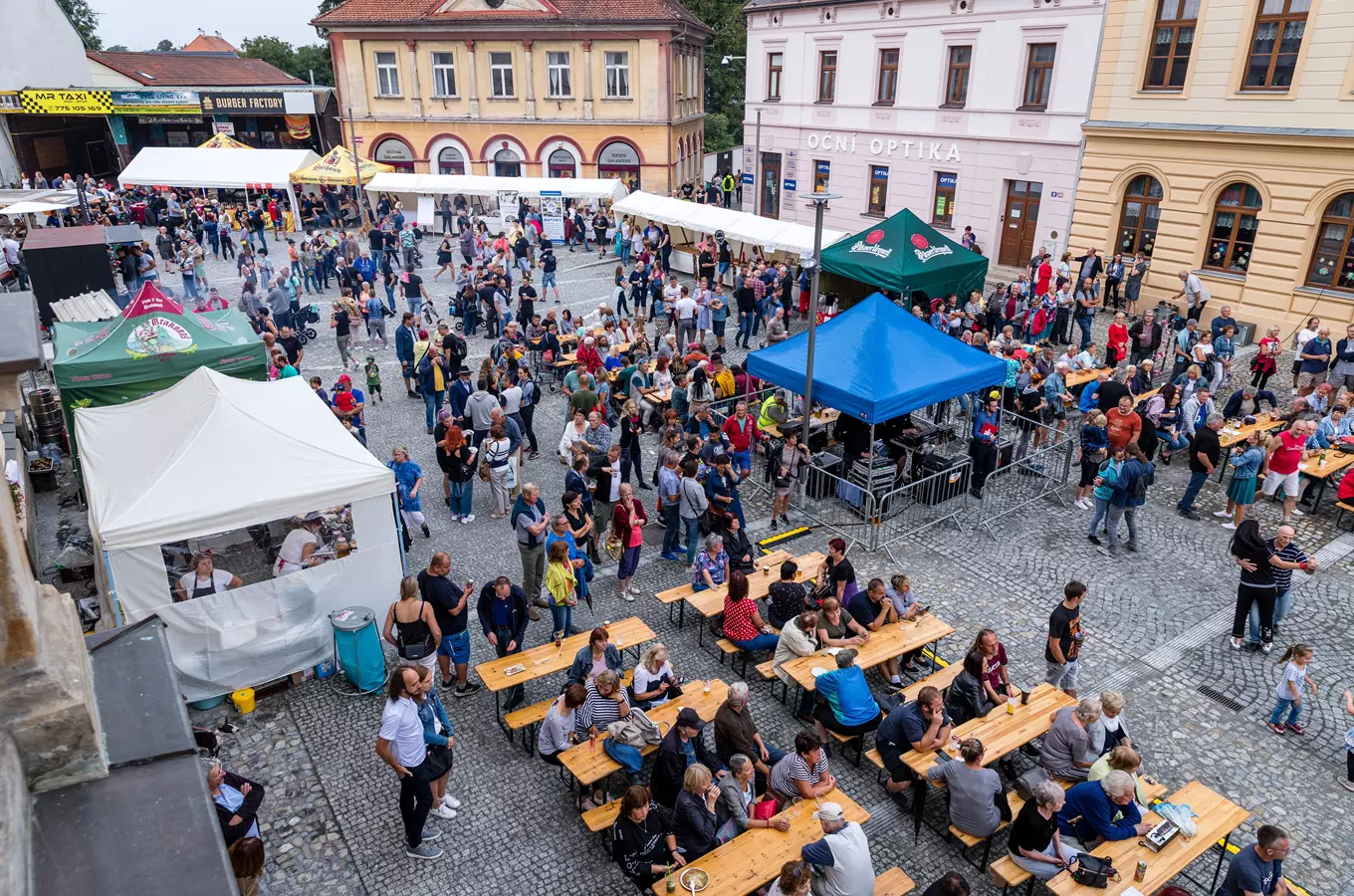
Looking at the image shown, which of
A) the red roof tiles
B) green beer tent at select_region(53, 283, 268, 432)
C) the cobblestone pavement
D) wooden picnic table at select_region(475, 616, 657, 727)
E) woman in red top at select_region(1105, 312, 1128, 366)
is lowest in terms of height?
the cobblestone pavement

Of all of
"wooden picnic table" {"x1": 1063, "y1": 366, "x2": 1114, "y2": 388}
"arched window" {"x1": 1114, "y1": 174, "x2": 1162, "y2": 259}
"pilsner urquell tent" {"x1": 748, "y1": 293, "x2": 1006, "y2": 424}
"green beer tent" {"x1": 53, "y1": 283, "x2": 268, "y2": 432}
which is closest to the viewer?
"pilsner urquell tent" {"x1": 748, "y1": 293, "x2": 1006, "y2": 424}

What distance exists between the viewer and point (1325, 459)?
12836 millimetres

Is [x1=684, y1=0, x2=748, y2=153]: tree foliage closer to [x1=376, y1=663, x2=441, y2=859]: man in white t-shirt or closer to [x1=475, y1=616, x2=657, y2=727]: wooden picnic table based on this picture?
[x1=475, y1=616, x2=657, y2=727]: wooden picnic table

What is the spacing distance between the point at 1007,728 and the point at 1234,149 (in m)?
17.8

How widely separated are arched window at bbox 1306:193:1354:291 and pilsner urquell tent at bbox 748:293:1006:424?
37.4ft

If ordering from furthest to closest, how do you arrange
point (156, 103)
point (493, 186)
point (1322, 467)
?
point (156, 103) < point (493, 186) < point (1322, 467)

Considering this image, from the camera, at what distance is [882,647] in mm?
8688

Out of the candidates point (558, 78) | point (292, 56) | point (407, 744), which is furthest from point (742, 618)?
point (292, 56)

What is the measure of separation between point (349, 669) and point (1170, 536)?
1044 cm

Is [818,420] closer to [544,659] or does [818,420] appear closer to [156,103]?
[544,659]

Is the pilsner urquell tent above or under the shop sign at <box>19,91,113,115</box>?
under

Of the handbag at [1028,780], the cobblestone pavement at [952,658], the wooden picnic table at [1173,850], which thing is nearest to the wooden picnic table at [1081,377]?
the cobblestone pavement at [952,658]

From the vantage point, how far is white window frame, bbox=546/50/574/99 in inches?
1506

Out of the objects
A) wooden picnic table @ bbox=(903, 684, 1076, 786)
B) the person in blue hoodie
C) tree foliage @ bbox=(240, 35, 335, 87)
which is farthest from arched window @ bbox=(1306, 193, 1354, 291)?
tree foliage @ bbox=(240, 35, 335, 87)
